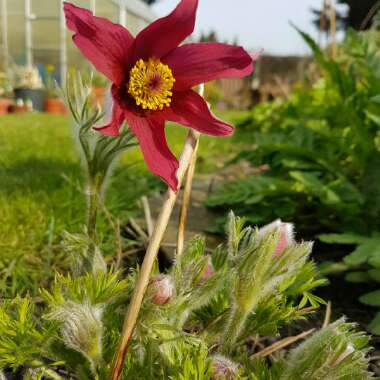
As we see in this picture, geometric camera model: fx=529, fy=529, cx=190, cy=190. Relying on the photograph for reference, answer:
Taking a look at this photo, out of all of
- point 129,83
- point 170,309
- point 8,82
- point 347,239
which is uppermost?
point 129,83

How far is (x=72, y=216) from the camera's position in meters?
1.72

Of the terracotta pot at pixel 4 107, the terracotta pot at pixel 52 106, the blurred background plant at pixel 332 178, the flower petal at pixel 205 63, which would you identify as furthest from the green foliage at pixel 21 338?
the terracotta pot at pixel 52 106

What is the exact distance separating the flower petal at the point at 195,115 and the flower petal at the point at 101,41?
83 millimetres

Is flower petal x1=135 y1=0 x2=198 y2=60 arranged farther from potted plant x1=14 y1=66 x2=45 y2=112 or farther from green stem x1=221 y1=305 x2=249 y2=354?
potted plant x1=14 y1=66 x2=45 y2=112

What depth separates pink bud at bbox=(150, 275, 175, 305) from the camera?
2.31ft

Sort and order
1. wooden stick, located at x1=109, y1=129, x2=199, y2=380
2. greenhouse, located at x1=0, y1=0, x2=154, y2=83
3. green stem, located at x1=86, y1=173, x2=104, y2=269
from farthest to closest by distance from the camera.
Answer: greenhouse, located at x1=0, y1=0, x2=154, y2=83 → green stem, located at x1=86, y1=173, x2=104, y2=269 → wooden stick, located at x1=109, y1=129, x2=199, y2=380

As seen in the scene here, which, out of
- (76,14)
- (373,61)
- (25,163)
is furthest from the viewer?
(25,163)

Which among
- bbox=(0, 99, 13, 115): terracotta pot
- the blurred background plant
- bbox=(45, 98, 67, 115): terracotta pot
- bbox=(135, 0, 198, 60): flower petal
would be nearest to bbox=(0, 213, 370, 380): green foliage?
bbox=(135, 0, 198, 60): flower petal

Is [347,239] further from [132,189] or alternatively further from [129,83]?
[132,189]

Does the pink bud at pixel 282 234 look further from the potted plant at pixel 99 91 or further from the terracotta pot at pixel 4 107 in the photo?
the terracotta pot at pixel 4 107

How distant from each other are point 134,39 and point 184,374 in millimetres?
441

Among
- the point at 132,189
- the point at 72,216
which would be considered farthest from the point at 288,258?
the point at 132,189

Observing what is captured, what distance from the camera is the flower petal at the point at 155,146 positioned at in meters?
0.68

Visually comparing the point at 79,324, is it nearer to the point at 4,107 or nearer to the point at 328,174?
the point at 328,174
